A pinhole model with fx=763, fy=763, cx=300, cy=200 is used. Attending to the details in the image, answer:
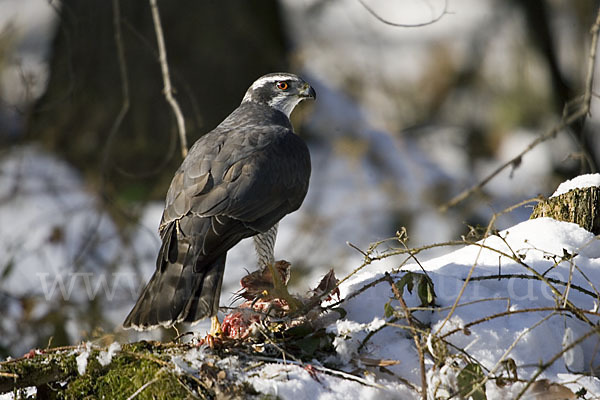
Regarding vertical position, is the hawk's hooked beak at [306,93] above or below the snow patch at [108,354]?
above

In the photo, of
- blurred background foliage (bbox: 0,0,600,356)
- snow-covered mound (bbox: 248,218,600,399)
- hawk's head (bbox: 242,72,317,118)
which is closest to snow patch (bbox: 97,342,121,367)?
snow-covered mound (bbox: 248,218,600,399)

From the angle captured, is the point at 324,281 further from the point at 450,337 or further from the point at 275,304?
the point at 450,337

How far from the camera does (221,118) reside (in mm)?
7758

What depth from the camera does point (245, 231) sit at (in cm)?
299

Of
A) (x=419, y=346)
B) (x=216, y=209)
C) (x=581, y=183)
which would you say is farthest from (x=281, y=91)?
(x=419, y=346)

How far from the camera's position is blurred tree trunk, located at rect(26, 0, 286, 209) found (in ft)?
23.9

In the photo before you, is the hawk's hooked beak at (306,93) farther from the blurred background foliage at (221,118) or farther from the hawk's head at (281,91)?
the blurred background foliage at (221,118)

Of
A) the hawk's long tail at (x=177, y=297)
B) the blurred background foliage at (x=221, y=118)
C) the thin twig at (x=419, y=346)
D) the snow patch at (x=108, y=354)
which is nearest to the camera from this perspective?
the thin twig at (x=419, y=346)

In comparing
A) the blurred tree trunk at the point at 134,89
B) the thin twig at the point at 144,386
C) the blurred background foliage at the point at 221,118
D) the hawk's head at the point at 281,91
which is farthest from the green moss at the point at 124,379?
the blurred tree trunk at the point at 134,89

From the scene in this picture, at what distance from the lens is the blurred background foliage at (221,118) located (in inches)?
243

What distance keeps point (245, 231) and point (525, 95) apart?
7.92m

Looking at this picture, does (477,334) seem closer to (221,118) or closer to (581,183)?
(581,183)

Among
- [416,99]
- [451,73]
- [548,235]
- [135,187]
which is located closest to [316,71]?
[416,99]

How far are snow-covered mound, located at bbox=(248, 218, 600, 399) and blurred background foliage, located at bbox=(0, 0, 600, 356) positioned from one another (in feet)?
8.90
